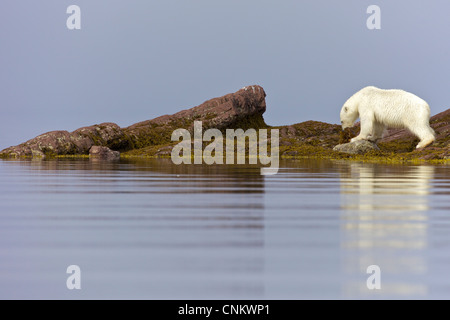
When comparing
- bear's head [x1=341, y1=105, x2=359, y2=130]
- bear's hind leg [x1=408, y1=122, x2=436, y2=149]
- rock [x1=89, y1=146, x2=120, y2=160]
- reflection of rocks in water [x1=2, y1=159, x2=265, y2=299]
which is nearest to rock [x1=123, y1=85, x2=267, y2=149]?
rock [x1=89, y1=146, x2=120, y2=160]

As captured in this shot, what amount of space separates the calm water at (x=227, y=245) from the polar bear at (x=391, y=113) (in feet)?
56.6

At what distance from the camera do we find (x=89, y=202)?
748cm

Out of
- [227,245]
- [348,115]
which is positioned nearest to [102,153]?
[348,115]

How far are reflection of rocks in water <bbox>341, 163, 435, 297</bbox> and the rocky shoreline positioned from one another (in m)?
15.1

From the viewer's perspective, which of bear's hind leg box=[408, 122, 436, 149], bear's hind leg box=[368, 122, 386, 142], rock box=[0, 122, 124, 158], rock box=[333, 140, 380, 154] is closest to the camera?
bear's hind leg box=[408, 122, 436, 149]

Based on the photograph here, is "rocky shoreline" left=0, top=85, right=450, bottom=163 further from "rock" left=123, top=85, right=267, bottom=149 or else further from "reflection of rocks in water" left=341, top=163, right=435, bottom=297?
"reflection of rocks in water" left=341, top=163, right=435, bottom=297

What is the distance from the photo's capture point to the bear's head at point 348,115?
26.0 meters

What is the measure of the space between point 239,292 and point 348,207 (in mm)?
3739

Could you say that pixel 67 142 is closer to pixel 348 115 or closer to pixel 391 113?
pixel 348 115

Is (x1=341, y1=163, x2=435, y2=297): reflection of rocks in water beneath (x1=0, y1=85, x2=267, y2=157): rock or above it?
beneath

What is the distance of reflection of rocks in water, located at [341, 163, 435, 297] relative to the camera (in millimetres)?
3477

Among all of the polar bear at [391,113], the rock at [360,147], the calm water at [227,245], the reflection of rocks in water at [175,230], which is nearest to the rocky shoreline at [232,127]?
the rock at [360,147]

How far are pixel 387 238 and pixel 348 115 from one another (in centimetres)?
2203

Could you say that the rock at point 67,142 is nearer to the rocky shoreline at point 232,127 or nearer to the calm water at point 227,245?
the rocky shoreline at point 232,127
